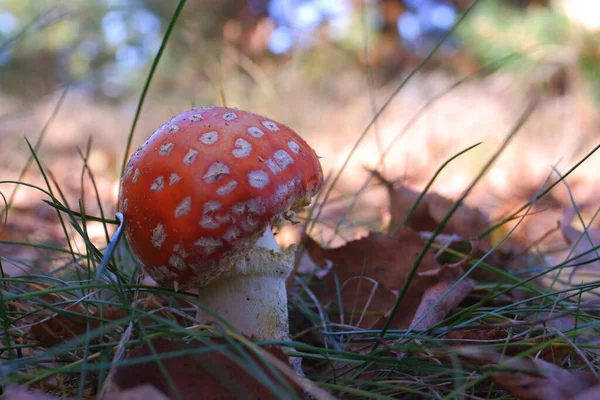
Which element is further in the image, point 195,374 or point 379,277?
point 379,277

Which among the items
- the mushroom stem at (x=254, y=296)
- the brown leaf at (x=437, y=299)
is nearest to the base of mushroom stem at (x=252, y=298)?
the mushroom stem at (x=254, y=296)

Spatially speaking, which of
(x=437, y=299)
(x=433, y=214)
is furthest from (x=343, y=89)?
(x=437, y=299)

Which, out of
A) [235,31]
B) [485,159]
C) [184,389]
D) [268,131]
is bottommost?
[184,389]

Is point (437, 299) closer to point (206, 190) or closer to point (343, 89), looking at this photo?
point (206, 190)

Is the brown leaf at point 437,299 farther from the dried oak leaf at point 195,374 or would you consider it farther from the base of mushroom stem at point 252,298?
the dried oak leaf at point 195,374

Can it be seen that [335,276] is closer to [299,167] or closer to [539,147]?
[299,167]

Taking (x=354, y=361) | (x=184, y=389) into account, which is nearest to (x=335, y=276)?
(x=354, y=361)
